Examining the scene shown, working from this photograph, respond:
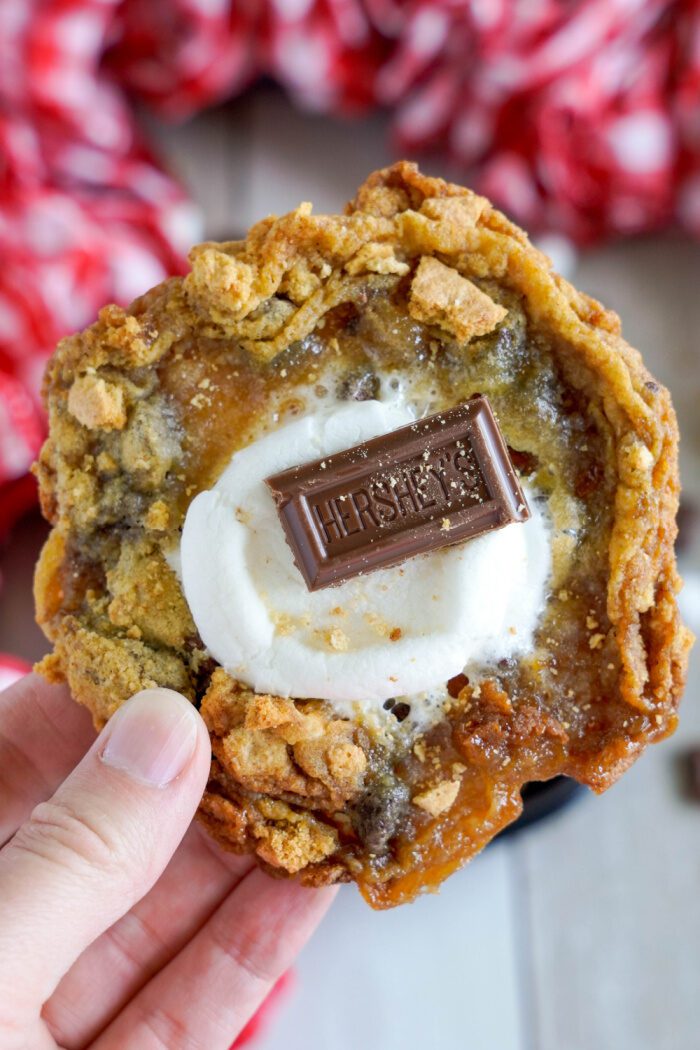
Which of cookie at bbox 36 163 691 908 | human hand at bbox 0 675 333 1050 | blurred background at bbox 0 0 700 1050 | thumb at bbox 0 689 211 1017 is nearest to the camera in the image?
thumb at bbox 0 689 211 1017

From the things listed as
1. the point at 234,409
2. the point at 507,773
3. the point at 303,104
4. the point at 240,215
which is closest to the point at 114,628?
the point at 234,409

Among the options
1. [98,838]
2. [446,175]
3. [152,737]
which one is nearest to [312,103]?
[446,175]

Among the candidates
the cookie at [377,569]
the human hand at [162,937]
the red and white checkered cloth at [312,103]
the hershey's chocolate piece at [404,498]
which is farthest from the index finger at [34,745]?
the hershey's chocolate piece at [404,498]

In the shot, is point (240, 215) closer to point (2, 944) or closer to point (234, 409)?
point (234, 409)

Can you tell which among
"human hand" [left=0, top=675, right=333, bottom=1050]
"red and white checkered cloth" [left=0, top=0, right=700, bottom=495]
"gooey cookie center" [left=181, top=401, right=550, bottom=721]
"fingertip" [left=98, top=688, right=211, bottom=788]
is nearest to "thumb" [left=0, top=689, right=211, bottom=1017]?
"fingertip" [left=98, top=688, right=211, bottom=788]

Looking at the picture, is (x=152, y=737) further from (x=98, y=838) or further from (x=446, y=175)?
(x=446, y=175)

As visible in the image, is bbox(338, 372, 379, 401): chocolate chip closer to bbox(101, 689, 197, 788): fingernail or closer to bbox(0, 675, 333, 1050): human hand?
bbox(101, 689, 197, 788): fingernail
